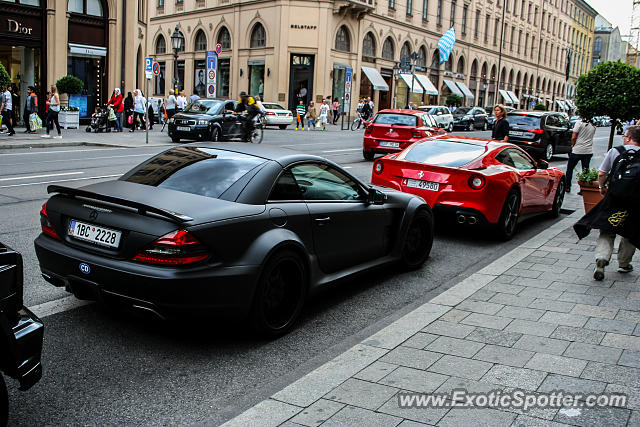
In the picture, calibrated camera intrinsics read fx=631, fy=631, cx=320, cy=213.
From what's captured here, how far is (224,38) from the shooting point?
48375 millimetres

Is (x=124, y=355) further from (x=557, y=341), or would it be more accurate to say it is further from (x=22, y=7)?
(x=22, y=7)

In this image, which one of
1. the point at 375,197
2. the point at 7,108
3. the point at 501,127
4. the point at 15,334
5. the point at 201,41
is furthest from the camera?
the point at 201,41

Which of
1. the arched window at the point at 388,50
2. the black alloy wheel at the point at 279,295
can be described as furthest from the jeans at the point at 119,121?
the arched window at the point at 388,50

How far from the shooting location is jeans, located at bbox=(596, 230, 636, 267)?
6586mm

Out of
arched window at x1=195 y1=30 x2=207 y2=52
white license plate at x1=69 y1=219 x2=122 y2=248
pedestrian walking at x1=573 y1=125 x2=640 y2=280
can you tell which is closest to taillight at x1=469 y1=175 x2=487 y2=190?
pedestrian walking at x1=573 y1=125 x2=640 y2=280

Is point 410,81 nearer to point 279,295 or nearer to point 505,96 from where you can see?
point 505,96

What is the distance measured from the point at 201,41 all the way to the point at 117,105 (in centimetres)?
2685

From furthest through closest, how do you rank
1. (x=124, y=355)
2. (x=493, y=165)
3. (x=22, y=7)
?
(x=22, y=7) → (x=493, y=165) → (x=124, y=355)

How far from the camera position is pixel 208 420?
3.53 m

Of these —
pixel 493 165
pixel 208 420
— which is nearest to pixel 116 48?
pixel 493 165

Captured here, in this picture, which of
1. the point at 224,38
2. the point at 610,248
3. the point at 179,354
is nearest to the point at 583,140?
the point at 610,248

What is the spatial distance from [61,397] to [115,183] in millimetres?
1827

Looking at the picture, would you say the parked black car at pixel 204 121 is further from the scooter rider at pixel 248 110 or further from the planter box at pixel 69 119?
the planter box at pixel 69 119

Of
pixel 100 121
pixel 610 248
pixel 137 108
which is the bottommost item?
pixel 610 248
